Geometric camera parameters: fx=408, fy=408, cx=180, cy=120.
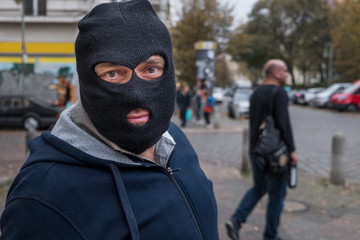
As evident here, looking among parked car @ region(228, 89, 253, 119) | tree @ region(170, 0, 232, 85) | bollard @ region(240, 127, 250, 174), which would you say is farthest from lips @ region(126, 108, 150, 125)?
tree @ region(170, 0, 232, 85)

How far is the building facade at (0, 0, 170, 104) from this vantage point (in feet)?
60.8

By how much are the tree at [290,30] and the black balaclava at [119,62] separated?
159 feet

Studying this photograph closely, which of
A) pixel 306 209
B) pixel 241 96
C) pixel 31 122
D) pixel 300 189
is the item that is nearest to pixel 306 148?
pixel 300 189

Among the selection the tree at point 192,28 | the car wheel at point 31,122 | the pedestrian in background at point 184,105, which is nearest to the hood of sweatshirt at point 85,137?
the car wheel at point 31,122

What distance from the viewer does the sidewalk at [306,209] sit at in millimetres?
5051

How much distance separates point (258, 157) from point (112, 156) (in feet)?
10.1

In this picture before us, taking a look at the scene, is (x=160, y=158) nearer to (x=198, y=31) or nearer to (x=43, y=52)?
(x=43, y=52)

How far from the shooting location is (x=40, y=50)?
1952 centimetres

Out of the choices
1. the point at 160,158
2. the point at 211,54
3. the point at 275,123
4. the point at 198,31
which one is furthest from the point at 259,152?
the point at 198,31

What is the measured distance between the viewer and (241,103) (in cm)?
2181

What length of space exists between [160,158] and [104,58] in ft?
1.68

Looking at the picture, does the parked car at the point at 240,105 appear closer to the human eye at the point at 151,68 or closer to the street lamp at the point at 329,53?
the human eye at the point at 151,68

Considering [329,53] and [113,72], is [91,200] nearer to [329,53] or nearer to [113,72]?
[113,72]

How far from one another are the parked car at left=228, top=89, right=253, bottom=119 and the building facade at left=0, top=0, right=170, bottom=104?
8.44m
